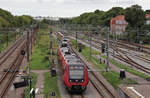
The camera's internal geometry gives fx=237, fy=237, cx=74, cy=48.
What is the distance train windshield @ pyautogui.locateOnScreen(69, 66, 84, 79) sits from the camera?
22.0 m

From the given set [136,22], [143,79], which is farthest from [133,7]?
[143,79]

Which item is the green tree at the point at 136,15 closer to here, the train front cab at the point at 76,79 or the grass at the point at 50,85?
the grass at the point at 50,85

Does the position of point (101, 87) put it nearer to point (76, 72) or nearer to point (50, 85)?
point (76, 72)

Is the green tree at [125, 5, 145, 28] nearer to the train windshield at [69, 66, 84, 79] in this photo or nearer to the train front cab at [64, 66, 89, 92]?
the train windshield at [69, 66, 84, 79]

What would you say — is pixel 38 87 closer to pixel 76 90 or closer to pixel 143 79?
pixel 76 90

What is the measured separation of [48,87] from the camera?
24438mm

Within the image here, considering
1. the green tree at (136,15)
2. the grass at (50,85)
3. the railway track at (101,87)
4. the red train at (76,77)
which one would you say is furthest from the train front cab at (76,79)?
the green tree at (136,15)

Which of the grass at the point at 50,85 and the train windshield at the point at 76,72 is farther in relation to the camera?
the grass at the point at 50,85

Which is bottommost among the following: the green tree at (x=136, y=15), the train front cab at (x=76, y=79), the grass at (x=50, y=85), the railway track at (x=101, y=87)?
the railway track at (x=101, y=87)

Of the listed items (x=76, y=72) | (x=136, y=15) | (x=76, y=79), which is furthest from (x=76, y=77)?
(x=136, y=15)

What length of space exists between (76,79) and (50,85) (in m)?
4.64

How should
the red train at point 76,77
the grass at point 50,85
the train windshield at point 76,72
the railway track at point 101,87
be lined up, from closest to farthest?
the red train at point 76,77
the train windshield at point 76,72
the railway track at point 101,87
the grass at point 50,85

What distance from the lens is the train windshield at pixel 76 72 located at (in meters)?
22.0

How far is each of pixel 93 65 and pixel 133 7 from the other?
140 ft
